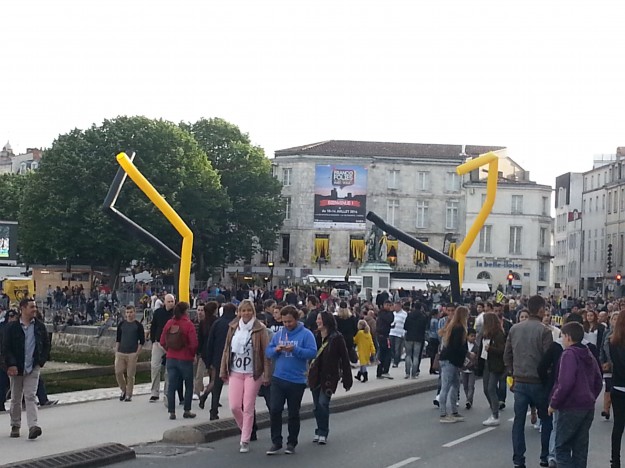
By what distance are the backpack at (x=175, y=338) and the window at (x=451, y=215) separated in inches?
3230

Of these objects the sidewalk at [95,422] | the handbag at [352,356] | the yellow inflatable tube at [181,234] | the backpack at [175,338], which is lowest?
the sidewalk at [95,422]

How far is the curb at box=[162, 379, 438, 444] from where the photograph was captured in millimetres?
14672

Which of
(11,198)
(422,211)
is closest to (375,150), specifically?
(422,211)

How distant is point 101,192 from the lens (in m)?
64.8

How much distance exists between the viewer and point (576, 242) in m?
111

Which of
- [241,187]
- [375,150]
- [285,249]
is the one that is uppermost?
[375,150]

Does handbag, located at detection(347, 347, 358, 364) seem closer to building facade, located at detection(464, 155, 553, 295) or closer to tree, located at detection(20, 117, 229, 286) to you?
tree, located at detection(20, 117, 229, 286)

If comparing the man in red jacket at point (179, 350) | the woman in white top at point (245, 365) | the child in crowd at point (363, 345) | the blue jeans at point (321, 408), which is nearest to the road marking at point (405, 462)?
the blue jeans at point (321, 408)

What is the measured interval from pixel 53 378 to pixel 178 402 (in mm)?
8240

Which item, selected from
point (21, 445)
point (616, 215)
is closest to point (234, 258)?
point (616, 215)

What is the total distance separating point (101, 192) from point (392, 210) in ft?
119

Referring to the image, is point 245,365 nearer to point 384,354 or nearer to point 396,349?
point 384,354

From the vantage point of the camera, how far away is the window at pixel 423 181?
9694 cm

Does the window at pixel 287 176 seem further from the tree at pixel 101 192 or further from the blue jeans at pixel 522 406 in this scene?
the blue jeans at pixel 522 406
